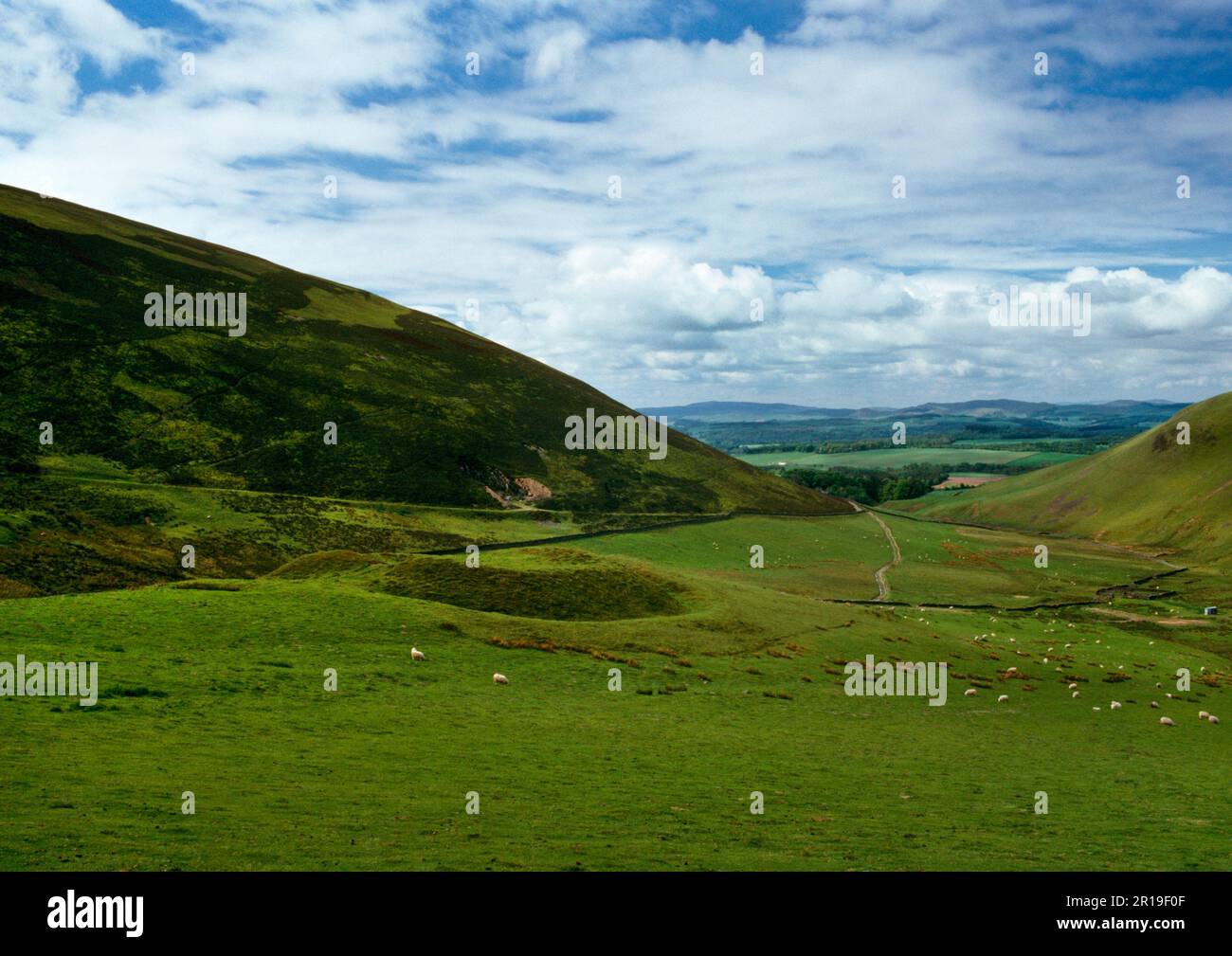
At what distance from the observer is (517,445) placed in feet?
590

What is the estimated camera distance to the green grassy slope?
12794cm

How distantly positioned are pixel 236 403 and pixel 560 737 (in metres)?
137

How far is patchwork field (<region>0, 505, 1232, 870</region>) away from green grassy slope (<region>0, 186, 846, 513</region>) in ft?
262

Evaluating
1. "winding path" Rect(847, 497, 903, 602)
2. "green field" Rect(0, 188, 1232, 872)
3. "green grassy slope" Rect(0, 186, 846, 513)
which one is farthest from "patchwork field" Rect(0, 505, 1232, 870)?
"green grassy slope" Rect(0, 186, 846, 513)

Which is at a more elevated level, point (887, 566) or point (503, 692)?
point (887, 566)

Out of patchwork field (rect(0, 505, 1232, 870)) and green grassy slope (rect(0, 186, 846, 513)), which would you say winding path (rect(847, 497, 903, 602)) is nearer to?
green grassy slope (rect(0, 186, 846, 513))

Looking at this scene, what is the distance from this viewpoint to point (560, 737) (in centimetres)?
3281

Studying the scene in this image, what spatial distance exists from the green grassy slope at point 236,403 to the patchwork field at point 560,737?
3145 inches

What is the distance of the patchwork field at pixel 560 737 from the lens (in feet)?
65.1

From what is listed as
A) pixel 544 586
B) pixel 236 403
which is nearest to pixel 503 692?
pixel 544 586

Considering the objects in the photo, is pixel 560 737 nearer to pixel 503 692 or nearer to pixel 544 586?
pixel 503 692

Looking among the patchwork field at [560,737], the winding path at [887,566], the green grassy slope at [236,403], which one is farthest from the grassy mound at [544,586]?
the green grassy slope at [236,403]
